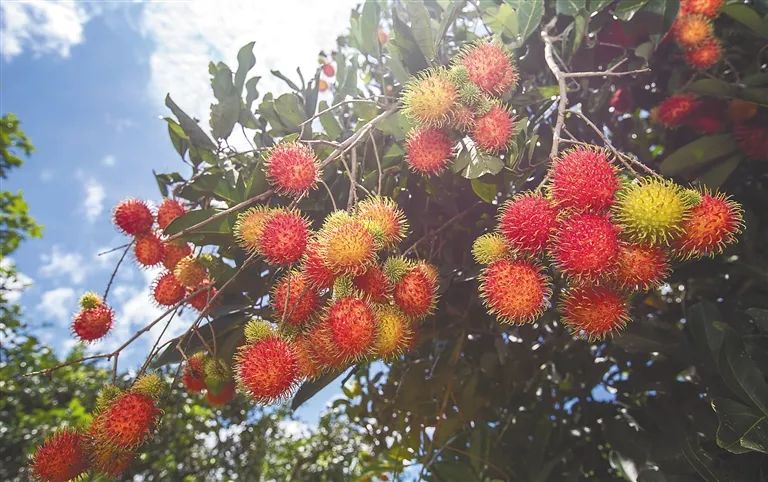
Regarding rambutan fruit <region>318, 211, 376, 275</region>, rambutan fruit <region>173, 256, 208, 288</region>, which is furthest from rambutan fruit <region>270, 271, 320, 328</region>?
rambutan fruit <region>173, 256, 208, 288</region>

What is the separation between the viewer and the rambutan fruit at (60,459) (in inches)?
37.1

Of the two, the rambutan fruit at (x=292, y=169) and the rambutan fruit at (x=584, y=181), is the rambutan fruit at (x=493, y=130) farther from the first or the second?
the rambutan fruit at (x=292, y=169)

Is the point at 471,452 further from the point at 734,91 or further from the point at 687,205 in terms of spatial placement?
the point at 734,91

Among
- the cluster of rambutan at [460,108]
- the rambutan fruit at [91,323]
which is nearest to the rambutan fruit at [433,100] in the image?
the cluster of rambutan at [460,108]

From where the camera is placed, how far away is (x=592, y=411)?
1715mm

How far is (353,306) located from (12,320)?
167 inches

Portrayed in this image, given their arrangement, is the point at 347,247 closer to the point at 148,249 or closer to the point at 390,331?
the point at 390,331

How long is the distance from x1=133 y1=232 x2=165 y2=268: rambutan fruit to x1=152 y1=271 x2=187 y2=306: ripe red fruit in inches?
2.1

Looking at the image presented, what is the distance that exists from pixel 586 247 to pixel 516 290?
0.43 feet

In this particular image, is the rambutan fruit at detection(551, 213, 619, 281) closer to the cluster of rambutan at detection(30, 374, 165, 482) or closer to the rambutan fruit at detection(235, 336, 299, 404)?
the rambutan fruit at detection(235, 336, 299, 404)

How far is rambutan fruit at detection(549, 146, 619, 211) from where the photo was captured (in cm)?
84

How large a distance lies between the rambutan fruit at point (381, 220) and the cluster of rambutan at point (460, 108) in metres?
0.13

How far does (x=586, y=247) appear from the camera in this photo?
0.80 meters

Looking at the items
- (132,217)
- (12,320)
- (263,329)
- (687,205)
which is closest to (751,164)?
(687,205)
